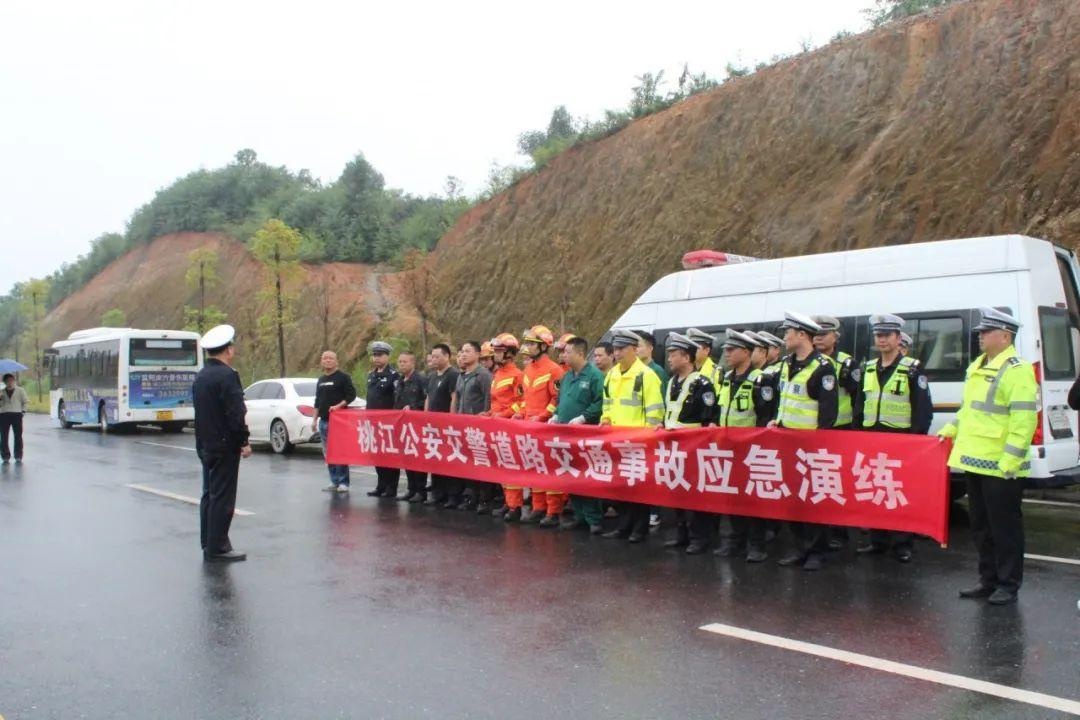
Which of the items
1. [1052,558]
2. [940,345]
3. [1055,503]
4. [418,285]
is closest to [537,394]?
[940,345]

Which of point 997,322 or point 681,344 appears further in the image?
point 681,344

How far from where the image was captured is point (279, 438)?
56.0 ft

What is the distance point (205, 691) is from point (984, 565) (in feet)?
15.9

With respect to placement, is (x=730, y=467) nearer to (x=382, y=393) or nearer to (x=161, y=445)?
(x=382, y=393)

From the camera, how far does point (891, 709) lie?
4148mm

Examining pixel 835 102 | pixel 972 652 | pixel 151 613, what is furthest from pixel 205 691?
pixel 835 102

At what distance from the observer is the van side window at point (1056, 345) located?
8297mm

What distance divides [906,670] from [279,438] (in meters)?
14.1

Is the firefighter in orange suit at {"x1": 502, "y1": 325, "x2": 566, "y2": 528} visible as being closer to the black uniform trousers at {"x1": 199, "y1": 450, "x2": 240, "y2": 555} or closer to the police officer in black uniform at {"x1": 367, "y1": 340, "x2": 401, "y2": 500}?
the police officer in black uniform at {"x1": 367, "y1": 340, "x2": 401, "y2": 500}

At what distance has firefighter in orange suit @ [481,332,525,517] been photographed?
977cm

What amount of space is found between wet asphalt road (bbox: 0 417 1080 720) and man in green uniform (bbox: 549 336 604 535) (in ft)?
1.07

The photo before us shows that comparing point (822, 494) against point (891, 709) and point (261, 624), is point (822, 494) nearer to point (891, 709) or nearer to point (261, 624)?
point (891, 709)

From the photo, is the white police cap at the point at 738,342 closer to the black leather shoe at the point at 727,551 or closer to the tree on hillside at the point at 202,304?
the black leather shoe at the point at 727,551

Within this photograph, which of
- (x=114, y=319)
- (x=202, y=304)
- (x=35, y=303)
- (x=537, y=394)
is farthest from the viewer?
(x=114, y=319)
